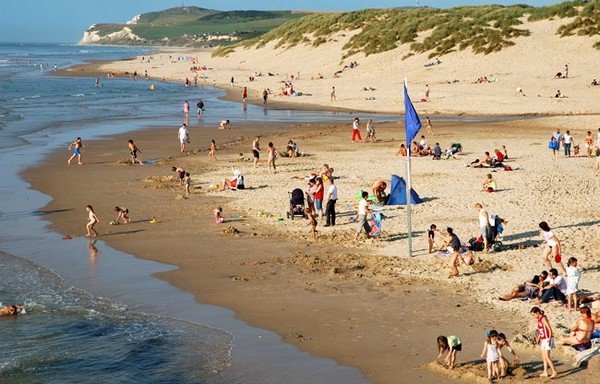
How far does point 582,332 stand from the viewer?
13359 millimetres

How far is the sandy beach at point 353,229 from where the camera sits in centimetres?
1488

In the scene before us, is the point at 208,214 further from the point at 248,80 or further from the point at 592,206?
the point at 248,80

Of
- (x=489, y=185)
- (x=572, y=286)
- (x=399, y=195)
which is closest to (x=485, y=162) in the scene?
(x=489, y=185)

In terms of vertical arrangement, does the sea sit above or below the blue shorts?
below

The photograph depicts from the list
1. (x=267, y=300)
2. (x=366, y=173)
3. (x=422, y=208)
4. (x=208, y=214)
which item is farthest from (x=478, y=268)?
(x=366, y=173)

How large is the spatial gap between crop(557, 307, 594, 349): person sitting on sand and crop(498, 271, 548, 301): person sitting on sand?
252 cm

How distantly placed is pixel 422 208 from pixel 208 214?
5.82 m

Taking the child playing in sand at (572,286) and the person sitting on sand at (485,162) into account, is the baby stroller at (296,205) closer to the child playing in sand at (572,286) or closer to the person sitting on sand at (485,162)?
the person sitting on sand at (485,162)

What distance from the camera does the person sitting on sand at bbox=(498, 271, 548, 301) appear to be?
1608 centimetres

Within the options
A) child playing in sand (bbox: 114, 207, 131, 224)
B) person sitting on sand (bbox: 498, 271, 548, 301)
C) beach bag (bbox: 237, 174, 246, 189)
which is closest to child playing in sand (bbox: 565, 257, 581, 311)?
person sitting on sand (bbox: 498, 271, 548, 301)

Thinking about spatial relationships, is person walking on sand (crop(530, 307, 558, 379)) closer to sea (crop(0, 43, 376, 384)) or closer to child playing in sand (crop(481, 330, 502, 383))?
child playing in sand (crop(481, 330, 502, 383))

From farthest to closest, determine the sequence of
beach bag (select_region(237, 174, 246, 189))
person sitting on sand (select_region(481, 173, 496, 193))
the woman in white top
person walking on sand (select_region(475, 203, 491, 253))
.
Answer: beach bag (select_region(237, 174, 246, 189)), person sitting on sand (select_region(481, 173, 496, 193)), person walking on sand (select_region(475, 203, 491, 253)), the woman in white top

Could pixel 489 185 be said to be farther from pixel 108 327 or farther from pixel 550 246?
pixel 108 327

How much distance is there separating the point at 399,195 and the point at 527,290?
8.73 metres
